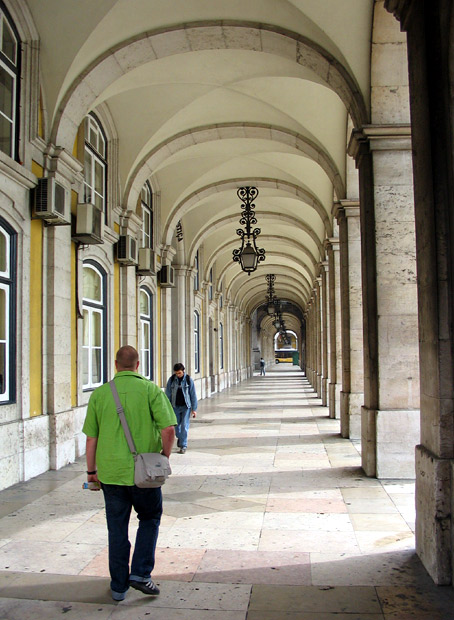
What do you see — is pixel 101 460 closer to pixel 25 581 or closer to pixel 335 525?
pixel 25 581

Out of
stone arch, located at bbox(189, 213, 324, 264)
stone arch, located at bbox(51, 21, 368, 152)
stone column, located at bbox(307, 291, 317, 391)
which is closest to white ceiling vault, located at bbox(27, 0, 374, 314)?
stone arch, located at bbox(51, 21, 368, 152)

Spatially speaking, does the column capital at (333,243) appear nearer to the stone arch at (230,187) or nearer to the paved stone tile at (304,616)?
the stone arch at (230,187)

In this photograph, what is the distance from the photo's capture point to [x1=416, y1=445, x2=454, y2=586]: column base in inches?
156

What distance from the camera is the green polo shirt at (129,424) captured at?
3.64m

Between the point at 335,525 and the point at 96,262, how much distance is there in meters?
6.64

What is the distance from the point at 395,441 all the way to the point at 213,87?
666 centimetres

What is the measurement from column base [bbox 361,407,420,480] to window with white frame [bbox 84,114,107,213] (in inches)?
234

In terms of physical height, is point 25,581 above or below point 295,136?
below

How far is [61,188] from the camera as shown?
8070 millimetres

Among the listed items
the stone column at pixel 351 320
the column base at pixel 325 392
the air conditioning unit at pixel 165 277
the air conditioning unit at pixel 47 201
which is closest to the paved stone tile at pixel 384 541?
the stone column at pixel 351 320

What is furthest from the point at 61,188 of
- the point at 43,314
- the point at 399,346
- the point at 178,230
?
the point at 178,230

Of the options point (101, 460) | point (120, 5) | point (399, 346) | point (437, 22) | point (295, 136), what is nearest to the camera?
point (101, 460)

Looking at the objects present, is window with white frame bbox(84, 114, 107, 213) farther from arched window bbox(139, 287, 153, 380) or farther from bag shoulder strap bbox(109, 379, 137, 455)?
bag shoulder strap bbox(109, 379, 137, 455)

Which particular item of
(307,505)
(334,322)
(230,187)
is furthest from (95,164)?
(307,505)
